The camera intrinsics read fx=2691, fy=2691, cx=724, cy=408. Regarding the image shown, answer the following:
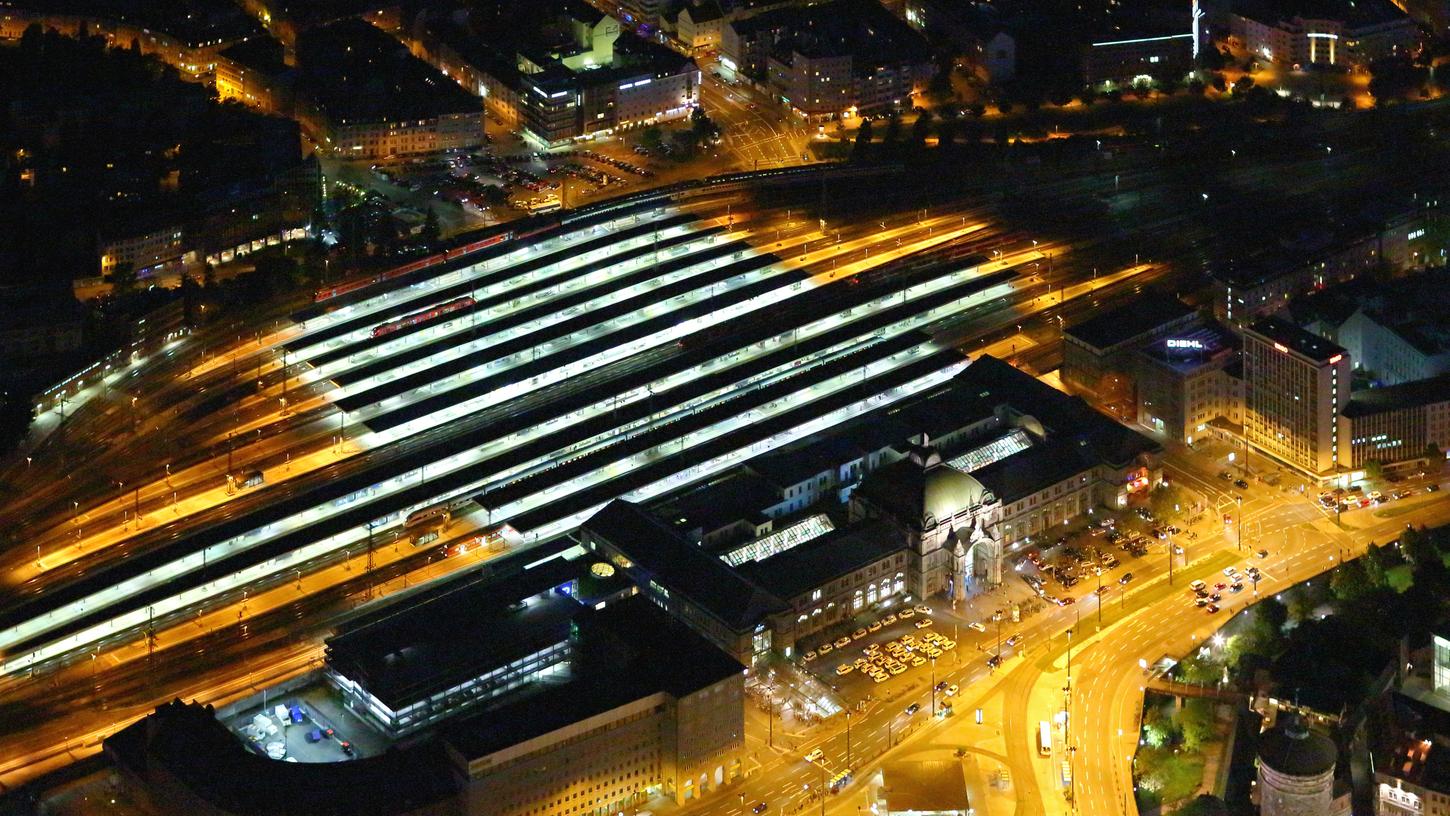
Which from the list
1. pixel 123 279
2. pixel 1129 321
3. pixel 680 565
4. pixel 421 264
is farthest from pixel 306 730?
pixel 1129 321

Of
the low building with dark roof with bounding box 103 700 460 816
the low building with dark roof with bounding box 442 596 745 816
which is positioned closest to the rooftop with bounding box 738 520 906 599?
the low building with dark roof with bounding box 442 596 745 816

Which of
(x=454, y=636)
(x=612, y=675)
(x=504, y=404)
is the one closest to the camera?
(x=612, y=675)

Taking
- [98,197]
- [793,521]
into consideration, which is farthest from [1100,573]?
[98,197]

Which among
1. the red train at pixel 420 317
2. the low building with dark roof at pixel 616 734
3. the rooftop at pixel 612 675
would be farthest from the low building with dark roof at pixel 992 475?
the red train at pixel 420 317

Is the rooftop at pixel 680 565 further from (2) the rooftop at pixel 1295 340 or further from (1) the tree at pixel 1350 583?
(2) the rooftop at pixel 1295 340

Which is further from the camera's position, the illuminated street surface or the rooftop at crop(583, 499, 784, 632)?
the illuminated street surface

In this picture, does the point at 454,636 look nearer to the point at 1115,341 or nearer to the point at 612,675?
the point at 612,675

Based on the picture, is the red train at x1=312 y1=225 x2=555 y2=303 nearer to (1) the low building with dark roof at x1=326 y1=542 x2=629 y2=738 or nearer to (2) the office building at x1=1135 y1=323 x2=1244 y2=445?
(1) the low building with dark roof at x1=326 y1=542 x2=629 y2=738

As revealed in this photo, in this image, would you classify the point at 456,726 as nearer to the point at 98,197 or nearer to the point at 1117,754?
the point at 1117,754
